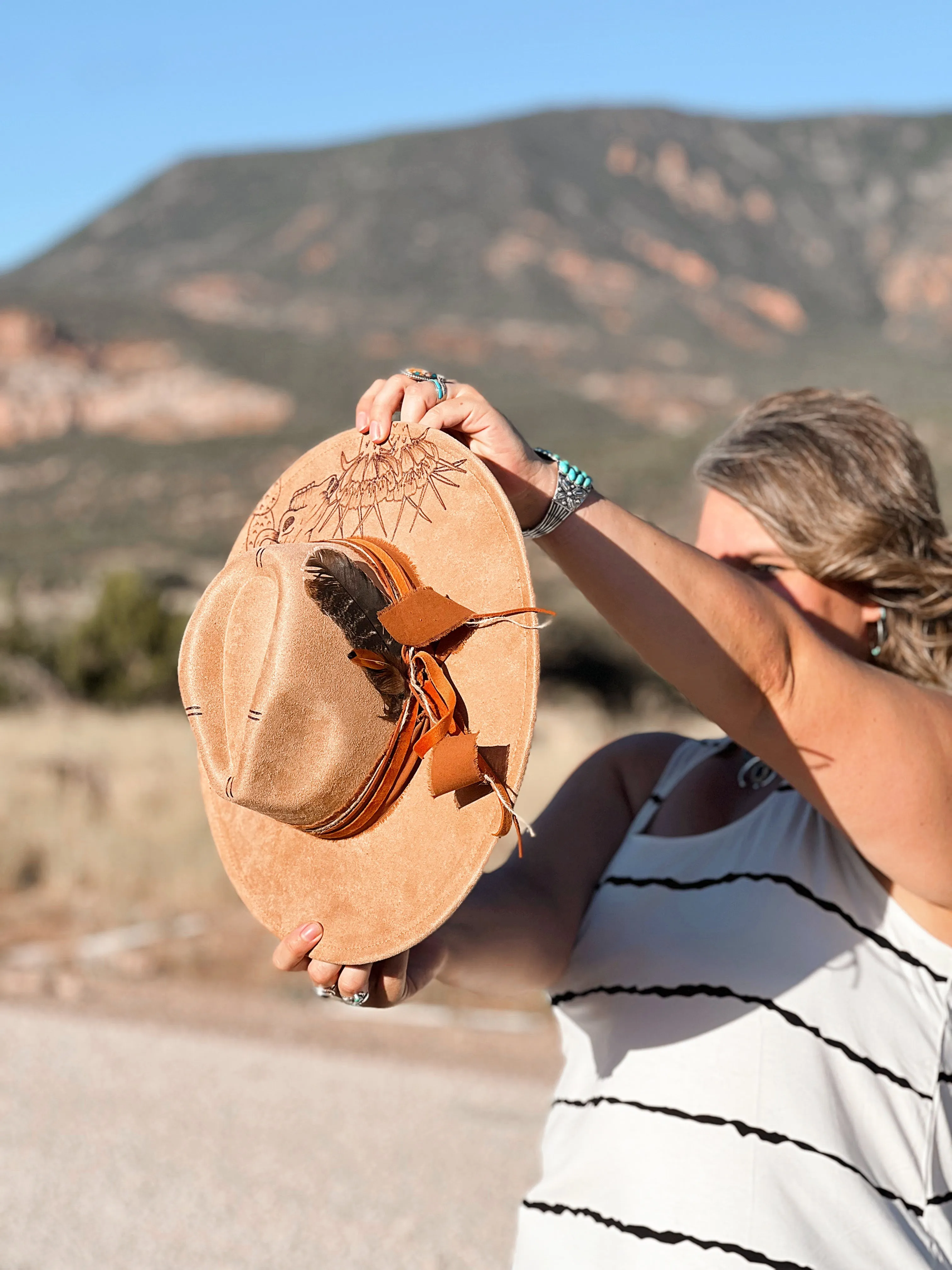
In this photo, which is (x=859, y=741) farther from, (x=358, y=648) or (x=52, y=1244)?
(x=52, y=1244)

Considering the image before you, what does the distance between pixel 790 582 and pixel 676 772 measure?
348 mm

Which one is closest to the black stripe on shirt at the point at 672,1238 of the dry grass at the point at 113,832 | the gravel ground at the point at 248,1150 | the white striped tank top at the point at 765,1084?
the white striped tank top at the point at 765,1084

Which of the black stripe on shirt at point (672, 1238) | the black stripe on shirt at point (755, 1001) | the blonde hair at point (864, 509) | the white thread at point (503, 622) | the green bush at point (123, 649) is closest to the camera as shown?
the white thread at point (503, 622)

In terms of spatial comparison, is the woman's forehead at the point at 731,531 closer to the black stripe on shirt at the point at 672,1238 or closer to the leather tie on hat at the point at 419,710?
the leather tie on hat at the point at 419,710

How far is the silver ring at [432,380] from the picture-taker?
1.51 metres

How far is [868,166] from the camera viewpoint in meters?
97.1

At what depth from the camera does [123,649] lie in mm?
17406

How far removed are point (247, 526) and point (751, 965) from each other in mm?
929

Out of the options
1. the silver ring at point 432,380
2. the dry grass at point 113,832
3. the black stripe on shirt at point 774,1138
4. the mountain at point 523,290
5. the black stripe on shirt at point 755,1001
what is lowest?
the mountain at point 523,290

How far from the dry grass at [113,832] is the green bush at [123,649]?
7.83ft

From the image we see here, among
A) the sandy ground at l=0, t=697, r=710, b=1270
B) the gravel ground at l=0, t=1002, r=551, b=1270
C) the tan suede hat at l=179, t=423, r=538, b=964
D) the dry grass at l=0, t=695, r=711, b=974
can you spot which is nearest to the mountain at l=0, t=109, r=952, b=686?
the dry grass at l=0, t=695, r=711, b=974

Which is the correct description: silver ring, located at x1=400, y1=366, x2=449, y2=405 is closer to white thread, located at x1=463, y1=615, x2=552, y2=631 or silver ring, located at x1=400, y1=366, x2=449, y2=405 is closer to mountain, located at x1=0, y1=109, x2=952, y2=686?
white thread, located at x1=463, y1=615, x2=552, y2=631

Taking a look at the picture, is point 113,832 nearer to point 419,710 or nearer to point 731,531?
point 731,531

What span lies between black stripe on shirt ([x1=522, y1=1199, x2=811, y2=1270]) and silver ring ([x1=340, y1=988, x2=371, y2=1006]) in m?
0.40
